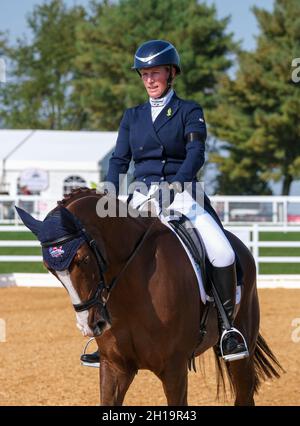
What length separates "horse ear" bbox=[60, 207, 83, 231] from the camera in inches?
168

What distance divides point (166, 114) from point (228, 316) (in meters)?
1.34

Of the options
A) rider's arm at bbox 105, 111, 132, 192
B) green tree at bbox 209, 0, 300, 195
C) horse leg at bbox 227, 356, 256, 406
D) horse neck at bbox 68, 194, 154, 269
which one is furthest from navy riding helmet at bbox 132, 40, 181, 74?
green tree at bbox 209, 0, 300, 195

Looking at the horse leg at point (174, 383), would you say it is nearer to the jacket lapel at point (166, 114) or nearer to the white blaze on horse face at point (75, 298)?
the white blaze on horse face at point (75, 298)

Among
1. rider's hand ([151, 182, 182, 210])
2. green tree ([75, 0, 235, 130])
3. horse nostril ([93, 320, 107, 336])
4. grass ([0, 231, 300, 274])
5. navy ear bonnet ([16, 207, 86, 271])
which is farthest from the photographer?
green tree ([75, 0, 235, 130])

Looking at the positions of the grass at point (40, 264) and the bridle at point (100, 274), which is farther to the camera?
the grass at point (40, 264)

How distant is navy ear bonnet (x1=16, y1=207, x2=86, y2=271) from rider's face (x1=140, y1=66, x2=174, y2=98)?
130 centimetres

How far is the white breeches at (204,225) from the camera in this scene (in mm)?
5215

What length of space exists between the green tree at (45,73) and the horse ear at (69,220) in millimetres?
48552

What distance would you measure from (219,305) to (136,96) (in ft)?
128

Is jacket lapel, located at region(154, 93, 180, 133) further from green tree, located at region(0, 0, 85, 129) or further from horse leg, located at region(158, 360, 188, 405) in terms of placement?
green tree, located at region(0, 0, 85, 129)

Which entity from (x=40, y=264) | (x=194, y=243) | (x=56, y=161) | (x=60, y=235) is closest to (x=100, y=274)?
(x=60, y=235)

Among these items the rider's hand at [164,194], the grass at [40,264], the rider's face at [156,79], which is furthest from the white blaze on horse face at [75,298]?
the grass at [40,264]

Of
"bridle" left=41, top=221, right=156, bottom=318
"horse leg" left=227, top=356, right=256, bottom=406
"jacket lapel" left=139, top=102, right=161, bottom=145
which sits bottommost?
"horse leg" left=227, top=356, right=256, bottom=406
